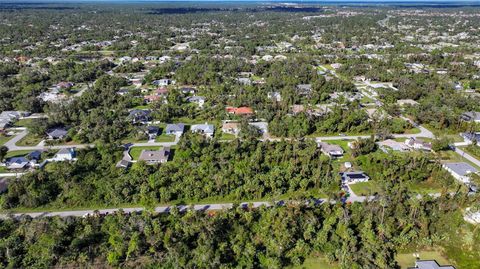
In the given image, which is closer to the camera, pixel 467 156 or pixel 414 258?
pixel 414 258

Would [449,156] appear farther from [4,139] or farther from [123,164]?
[4,139]

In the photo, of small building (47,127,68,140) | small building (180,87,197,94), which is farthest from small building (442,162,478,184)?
small building (47,127,68,140)

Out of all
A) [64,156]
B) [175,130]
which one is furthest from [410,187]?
[64,156]

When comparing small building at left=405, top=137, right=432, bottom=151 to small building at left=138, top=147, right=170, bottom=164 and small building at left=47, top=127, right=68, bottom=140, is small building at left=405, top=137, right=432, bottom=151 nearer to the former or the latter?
small building at left=138, top=147, right=170, bottom=164

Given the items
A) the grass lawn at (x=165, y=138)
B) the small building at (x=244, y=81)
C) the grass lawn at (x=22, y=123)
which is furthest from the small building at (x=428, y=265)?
the grass lawn at (x=22, y=123)

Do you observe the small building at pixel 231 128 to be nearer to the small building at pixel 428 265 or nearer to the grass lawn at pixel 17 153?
the grass lawn at pixel 17 153

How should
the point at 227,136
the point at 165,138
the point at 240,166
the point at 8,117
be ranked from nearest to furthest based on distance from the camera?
the point at 240,166 < the point at 165,138 < the point at 227,136 < the point at 8,117

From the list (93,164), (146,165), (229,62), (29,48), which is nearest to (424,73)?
(229,62)
